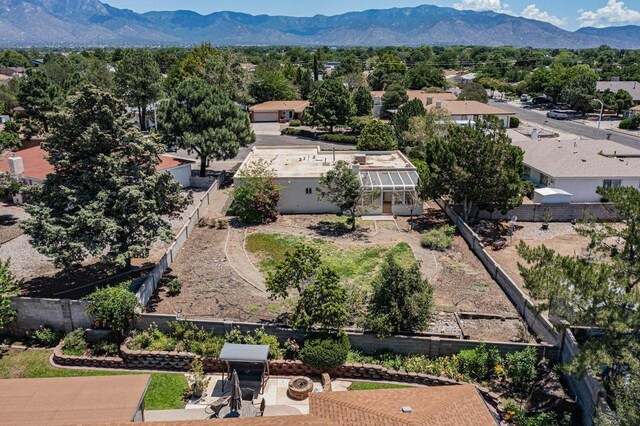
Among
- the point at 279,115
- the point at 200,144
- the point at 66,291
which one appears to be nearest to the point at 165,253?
the point at 66,291

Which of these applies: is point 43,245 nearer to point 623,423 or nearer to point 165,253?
point 165,253

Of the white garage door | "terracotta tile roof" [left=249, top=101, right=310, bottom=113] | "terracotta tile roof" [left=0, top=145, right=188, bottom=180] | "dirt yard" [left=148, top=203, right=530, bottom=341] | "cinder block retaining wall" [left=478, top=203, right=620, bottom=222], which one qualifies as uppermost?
"terracotta tile roof" [left=249, top=101, right=310, bottom=113]

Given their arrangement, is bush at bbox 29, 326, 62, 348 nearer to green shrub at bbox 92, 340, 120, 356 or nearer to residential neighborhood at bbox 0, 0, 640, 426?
residential neighborhood at bbox 0, 0, 640, 426

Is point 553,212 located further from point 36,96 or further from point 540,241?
point 36,96

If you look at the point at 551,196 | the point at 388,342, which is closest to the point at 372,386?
the point at 388,342

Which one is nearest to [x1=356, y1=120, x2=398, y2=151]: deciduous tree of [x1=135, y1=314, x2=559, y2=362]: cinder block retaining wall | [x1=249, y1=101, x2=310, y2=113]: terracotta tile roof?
[x1=249, y1=101, x2=310, y2=113]: terracotta tile roof
